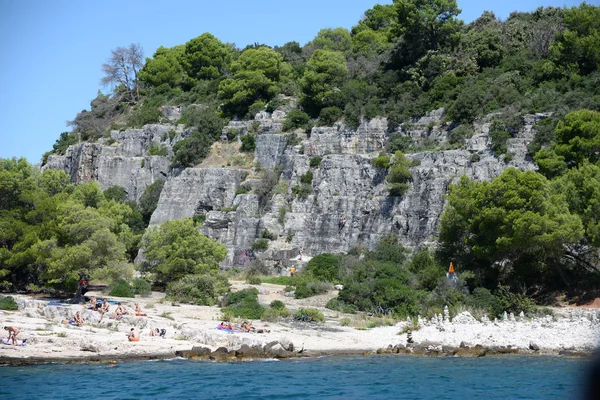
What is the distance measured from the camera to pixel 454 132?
45250mm

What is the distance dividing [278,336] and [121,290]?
1203 centimetres

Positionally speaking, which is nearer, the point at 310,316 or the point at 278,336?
the point at 278,336

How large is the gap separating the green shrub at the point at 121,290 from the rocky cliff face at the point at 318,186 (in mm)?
11969

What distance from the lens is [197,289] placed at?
34.4 meters

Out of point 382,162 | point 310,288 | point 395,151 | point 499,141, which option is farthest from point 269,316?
point 395,151

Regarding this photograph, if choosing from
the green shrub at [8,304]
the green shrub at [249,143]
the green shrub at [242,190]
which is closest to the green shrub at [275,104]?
the green shrub at [249,143]

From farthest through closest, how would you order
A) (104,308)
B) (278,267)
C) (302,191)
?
(302,191) → (278,267) → (104,308)

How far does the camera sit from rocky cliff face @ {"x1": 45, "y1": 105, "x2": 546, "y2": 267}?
138 feet

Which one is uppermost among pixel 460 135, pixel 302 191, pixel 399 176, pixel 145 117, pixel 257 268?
pixel 145 117

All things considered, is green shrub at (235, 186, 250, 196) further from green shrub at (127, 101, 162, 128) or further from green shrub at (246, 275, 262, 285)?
green shrub at (127, 101, 162, 128)

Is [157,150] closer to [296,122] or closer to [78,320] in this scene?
[296,122]

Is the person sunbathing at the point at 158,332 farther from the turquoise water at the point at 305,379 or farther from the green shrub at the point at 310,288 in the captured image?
the green shrub at the point at 310,288

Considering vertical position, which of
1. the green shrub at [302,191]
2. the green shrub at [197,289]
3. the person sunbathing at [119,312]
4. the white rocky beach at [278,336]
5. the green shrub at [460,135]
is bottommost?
the white rocky beach at [278,336]

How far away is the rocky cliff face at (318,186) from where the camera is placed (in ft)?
138
